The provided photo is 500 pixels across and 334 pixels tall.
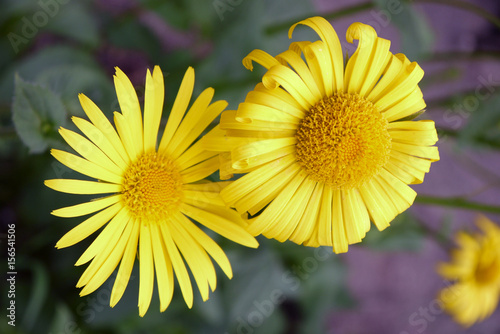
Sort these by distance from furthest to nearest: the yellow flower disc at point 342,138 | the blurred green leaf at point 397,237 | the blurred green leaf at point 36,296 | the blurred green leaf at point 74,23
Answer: the blurred green leaf at point 397,237
the blurred green leaf at point 74,23
the blurred green leaf at point 36,296
the yellow flower disc at point 342,138

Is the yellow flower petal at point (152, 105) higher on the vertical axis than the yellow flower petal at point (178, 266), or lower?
higher

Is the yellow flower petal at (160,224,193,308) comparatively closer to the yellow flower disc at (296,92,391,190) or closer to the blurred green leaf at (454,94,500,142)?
the yellow flower disc at (296,92,391,190)

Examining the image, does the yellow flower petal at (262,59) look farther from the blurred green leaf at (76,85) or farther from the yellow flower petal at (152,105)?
the blurred green leaf at (76,85)

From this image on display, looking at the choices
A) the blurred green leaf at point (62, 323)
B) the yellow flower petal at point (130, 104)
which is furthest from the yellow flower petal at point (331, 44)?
the blurred green leaf at point (62, 323)

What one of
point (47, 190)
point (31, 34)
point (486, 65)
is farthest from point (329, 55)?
point (486, 65)

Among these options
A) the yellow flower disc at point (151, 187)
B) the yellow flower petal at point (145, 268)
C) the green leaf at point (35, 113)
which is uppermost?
the green leaf at point (35, 113)

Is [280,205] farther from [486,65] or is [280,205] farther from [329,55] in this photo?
[486,65]
